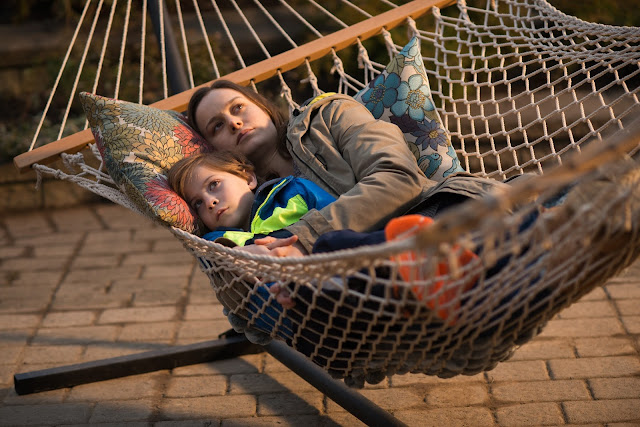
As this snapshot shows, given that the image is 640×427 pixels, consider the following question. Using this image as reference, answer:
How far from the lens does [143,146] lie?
5.84ft

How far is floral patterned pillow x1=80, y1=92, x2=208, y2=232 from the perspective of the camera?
1.64 metres

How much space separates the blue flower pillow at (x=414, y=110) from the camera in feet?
5.77

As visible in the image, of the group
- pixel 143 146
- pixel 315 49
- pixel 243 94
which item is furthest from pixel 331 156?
pixel 315 49

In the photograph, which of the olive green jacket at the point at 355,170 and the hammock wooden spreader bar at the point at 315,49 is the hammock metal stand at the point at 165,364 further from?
the hammock wooden spreader bar at the point at 315,49

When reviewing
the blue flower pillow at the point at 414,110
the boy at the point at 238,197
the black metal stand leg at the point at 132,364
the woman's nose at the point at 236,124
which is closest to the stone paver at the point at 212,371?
the black metal stand leg at the point at 132,364

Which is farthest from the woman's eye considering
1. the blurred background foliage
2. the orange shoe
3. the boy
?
the blurred background foliage

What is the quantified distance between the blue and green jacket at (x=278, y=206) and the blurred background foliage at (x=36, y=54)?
7.01 ft

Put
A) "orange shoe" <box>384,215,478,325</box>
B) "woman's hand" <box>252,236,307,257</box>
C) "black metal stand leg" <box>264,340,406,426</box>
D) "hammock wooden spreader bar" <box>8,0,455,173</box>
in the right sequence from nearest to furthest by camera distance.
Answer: "orange shoe" <box>384,215,478,325</box> < "woman's hand" <box>252,236,307,257</box> < "black metal stand leg" <box>264,340,406,426</box> < "hammock wooden spreader bar" <box>8,0,455,173</box>

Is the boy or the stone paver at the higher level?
the boy

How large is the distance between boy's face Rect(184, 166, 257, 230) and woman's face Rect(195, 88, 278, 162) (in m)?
0.16

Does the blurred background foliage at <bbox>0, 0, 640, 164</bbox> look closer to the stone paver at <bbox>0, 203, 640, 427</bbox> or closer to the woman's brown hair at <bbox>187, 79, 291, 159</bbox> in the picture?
the stone paver at <bbox>0, 203, 640, 427</bbox>

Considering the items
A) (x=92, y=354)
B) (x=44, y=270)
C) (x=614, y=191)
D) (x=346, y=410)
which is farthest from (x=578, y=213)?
(x=44, y=270)

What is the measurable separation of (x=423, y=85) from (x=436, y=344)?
0.89 meters

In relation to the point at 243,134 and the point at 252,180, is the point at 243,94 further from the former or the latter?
the point at 252,180
